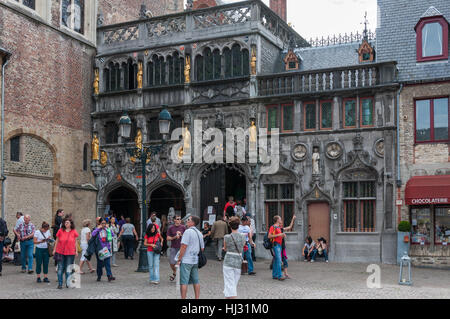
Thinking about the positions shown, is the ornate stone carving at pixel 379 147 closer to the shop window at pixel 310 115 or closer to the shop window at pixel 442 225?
the shop window at pixel 310 115

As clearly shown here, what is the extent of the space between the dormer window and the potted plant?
5957 mm

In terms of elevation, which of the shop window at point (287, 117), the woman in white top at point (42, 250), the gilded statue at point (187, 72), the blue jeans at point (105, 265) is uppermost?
the gilded statue at point (187, 72)

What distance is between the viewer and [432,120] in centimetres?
2198

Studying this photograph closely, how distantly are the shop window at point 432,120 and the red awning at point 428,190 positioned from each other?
1.46 metres

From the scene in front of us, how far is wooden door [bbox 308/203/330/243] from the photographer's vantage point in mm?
23469

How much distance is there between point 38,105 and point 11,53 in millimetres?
2527

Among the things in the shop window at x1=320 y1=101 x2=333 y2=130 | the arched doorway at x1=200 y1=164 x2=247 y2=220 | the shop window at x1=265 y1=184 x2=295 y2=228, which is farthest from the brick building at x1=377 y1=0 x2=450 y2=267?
the arched doorway at x1=200 y1=164 x2=247 y2=220

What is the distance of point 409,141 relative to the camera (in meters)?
22.2

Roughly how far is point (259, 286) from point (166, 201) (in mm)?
13167

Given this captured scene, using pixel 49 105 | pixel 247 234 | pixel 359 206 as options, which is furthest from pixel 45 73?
pixel 359 206

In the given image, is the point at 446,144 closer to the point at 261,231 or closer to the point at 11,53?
the point at 261,231

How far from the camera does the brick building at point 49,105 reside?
23609 mm

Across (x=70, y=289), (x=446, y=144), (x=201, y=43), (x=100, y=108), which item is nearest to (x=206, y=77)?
(x=201, y=43)

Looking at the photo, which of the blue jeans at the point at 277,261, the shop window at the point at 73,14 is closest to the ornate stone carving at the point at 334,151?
the blue jeans at the point at 277,261
